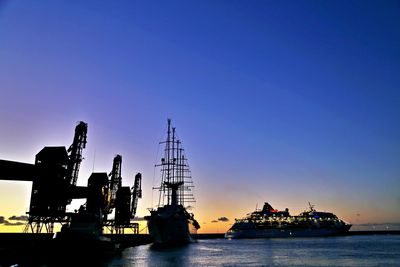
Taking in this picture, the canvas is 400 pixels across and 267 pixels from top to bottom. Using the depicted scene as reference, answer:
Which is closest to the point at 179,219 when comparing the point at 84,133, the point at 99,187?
the point at 99,187

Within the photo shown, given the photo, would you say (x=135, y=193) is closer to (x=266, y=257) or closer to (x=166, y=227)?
(x=166, y=227)

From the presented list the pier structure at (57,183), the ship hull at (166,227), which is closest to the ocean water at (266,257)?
the pier structure at (57,183)

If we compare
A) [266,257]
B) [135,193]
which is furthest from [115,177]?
[266,257]

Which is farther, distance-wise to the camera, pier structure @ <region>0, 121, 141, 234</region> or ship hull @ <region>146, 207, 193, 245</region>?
ship hull @ <region>146, 207, 193, 245</region>

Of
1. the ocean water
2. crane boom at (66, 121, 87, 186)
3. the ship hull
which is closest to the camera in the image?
the ocean water

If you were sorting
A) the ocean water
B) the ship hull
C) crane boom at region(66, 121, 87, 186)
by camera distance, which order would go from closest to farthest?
the ocean water < crane boom at region(66, 121, 87, 186) < the ship hull

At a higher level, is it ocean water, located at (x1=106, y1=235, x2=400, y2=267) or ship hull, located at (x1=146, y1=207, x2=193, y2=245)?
ship hull, located at (x1=146, y1=207, x2=193, y2=245)

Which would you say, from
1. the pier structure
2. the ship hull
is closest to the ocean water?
the pier structure

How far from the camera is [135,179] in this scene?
158 metres

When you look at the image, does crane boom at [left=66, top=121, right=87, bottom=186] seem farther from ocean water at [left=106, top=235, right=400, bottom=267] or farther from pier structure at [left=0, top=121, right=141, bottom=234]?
ocean water at [left=106, top=235, right=400, bottom=267]

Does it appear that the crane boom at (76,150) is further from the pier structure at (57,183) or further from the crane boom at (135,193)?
the crane boom at (135,193)

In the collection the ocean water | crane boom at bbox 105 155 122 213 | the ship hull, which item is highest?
crane boom at bbox 105 155 122 213

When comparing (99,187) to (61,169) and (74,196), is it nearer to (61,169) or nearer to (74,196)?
(74,196)

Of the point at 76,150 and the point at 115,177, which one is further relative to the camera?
the point at 115,177
